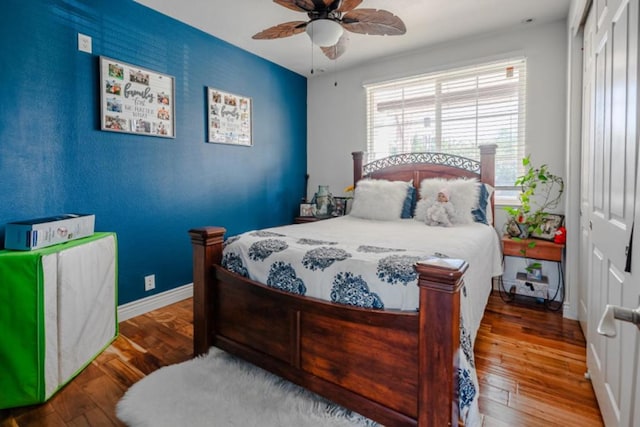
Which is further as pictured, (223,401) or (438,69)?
(438,69)

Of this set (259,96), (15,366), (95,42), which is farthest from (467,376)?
(259,96)

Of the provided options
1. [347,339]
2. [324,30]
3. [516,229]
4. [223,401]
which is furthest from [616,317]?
[516,229]

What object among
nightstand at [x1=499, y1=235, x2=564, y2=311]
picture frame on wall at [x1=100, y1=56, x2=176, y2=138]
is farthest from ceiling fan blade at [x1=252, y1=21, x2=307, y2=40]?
nightstand at [x1=499, y1=235, x2=564, y2=311]

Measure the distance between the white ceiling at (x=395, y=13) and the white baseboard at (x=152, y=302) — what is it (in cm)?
245

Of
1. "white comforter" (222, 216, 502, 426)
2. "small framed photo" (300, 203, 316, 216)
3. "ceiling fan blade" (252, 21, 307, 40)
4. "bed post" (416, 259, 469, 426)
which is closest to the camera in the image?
"bed post" (416, 259, 469, 426)

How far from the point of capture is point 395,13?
2.88 meters

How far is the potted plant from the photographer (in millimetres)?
2950

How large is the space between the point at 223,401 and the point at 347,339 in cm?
73

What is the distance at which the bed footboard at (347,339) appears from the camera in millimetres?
1222

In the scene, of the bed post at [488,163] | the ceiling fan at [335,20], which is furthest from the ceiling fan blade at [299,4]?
the bed post at [488,163]

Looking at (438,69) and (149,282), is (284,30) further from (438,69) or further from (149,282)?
(149,282)

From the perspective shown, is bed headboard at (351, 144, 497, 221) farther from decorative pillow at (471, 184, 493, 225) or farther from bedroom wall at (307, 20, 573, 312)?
bedroom wall at (307, 20, 573, 312)

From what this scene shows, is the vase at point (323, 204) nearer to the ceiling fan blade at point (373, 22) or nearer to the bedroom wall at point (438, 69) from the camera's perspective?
the bedroom wall at point (438, 69)

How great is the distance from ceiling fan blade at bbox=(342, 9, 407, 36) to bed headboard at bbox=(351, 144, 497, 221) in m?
1.50
